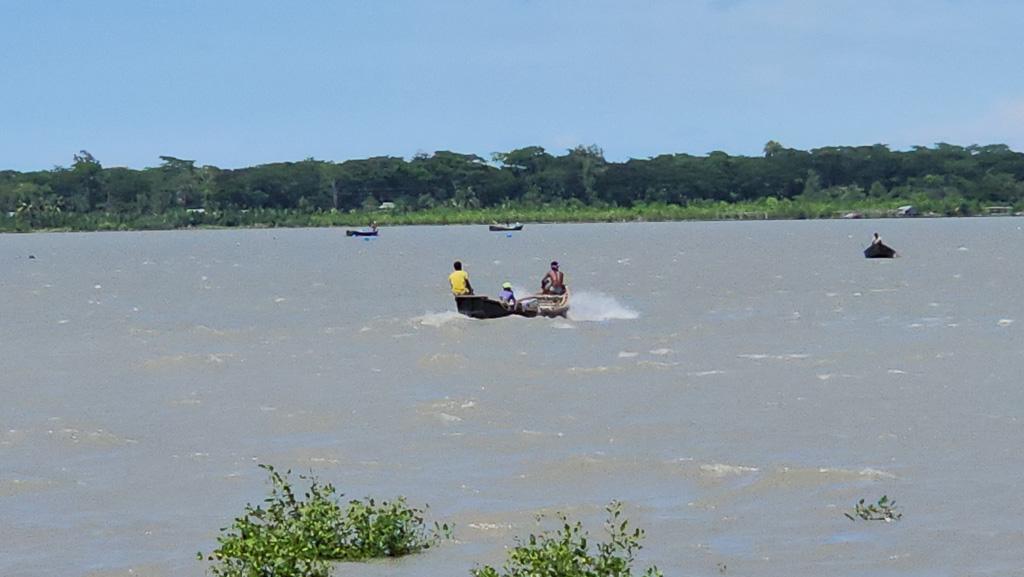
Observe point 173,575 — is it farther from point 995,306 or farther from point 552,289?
point 995,306

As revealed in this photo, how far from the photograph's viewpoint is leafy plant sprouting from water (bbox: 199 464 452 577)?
1369cm

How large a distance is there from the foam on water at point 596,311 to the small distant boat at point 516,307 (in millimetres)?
1199

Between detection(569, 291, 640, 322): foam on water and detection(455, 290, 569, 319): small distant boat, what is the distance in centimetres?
120

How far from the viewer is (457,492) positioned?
1944 cm

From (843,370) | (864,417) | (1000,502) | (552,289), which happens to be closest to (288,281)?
(552,289)

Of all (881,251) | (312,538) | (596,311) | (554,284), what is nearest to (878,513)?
Answer: (312,538)

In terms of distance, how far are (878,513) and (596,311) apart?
29076mm

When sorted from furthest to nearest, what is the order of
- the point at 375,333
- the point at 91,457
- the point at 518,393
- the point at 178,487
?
1. the point at 375,333
2. the point at 518,393
3. the point at 91,457
4. the point at 178,487

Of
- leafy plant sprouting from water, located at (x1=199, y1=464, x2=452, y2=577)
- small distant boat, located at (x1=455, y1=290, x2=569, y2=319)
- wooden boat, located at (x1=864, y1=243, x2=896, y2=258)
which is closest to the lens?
leafy plant sprouting from water, located at (x1=199, y1=464, x2=452, y2=577)

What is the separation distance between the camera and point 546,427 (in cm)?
2416

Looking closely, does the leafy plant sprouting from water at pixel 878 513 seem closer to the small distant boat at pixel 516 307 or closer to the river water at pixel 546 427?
the river water at pixel 546 427

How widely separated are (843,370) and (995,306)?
1976 cm

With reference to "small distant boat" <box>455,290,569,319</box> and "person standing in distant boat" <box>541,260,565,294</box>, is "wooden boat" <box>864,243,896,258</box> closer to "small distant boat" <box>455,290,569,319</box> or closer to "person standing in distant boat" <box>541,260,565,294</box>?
"person standing in distant boat" <box>541,260,565,294</box>

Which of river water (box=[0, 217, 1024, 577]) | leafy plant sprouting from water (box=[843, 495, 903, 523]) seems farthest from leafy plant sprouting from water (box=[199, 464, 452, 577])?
leafy plant sprouting from water (box=[843, 495, 903, 523])
